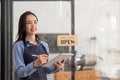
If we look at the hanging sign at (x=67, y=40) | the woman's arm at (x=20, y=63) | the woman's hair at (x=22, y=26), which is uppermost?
the woman's hair at (x=22, y=26)

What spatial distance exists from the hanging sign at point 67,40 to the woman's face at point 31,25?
0.18 m

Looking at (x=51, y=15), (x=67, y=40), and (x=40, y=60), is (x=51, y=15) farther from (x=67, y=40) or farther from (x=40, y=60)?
(x=40, y=60)

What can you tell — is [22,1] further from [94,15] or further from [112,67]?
[112,67]

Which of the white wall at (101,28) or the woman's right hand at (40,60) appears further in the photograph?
the white wall at (101,28)

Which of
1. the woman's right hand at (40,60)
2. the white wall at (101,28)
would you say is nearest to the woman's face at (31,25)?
the woman's right hand at (40,60)

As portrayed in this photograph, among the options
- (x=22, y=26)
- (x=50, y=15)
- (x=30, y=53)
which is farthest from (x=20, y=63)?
(x=50, y=15)

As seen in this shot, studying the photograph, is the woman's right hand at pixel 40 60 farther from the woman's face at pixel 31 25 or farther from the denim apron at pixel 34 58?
the woman's face at pixel 31 25

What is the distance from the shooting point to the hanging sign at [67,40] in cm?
202

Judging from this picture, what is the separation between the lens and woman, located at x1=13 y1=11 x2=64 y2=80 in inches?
78.3

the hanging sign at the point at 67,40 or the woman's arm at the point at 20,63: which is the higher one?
the hanging sign at the point at 67,40

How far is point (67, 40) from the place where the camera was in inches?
79.6

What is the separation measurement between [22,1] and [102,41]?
0.65 meters

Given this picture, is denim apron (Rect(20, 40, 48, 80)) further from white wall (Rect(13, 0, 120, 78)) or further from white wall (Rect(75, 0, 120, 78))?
white wall (Rect(75, 0, 120, 78))

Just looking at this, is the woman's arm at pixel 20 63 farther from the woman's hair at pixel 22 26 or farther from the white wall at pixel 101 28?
the white wall at pixel 101 28
